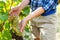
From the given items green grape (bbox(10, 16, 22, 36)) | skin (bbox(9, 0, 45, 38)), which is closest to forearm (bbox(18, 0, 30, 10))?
skin (bbox(9, 0, 45, 38))

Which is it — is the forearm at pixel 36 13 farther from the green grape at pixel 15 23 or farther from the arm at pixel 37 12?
the green grape at pixel 15 23

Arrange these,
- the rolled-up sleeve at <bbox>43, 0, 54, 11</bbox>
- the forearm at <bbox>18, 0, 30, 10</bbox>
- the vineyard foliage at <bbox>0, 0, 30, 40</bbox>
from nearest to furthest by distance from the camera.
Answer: the vineyard foliage at <bbox>0, 0, 30, 40</bbox>, the rolled-up sleeve at <bbox>43, 0, 54, 11</bbox>, the forearm at <bbox>18, 0, 30, 10</bbox>

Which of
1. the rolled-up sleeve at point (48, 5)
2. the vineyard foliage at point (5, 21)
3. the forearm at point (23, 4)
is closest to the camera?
the vineyard foliage at point (5, 21)

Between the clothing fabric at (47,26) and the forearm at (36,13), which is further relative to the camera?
the clothing fabric at (47,26)


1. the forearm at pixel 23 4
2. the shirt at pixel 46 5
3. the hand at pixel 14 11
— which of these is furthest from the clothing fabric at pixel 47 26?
the hand at pixel 14 11

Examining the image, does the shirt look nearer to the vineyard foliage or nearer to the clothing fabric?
the clothing fabric

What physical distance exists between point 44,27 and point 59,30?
5.56 feet

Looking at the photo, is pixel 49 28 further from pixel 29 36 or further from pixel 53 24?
pixel 29 36

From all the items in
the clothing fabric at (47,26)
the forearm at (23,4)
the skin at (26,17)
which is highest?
the forearm at (23,4)

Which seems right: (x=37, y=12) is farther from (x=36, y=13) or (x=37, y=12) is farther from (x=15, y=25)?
(x=15, y=25)

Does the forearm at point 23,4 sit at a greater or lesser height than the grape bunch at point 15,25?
greater

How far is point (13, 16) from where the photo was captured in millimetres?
2094

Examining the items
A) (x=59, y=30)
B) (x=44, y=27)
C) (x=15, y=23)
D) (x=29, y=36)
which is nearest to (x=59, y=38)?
(x=59, y=30)

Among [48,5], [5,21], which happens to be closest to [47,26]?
[48,5]
